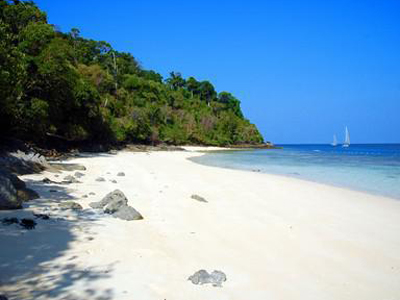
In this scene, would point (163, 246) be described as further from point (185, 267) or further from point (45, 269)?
point (45, 269)

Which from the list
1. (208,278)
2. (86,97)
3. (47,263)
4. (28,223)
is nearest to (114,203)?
(28,223)

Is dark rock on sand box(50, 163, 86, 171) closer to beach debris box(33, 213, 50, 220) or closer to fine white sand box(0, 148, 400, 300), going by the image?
fine white sand box(0, 148, 400, 300)

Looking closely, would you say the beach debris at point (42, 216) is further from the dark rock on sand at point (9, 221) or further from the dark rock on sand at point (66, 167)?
the dark rock on sand at point (66, 167)

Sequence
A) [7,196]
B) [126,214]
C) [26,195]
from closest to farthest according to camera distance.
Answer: [7,196]
[126,214]
[26,195]

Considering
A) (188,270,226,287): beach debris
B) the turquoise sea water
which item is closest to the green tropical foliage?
(188,270,226,287): beach debris

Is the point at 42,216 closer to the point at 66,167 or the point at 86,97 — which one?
the point at 66,167

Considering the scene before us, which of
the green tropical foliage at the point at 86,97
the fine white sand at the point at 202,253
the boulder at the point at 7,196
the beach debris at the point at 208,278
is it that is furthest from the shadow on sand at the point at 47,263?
the green tropical foliage at the point at 86,97

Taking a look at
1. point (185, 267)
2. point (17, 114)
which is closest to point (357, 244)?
point (185, 267)

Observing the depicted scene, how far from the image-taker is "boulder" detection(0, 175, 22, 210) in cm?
532

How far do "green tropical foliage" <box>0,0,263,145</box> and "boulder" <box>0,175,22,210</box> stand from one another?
7010 millimetres

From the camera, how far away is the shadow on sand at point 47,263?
285 centimetres

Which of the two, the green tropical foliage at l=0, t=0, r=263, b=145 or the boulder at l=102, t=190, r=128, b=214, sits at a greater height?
the green tropical foliage at l=0, t=0, r=263, b=145

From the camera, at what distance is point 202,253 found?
422 cm

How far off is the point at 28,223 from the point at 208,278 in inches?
127
